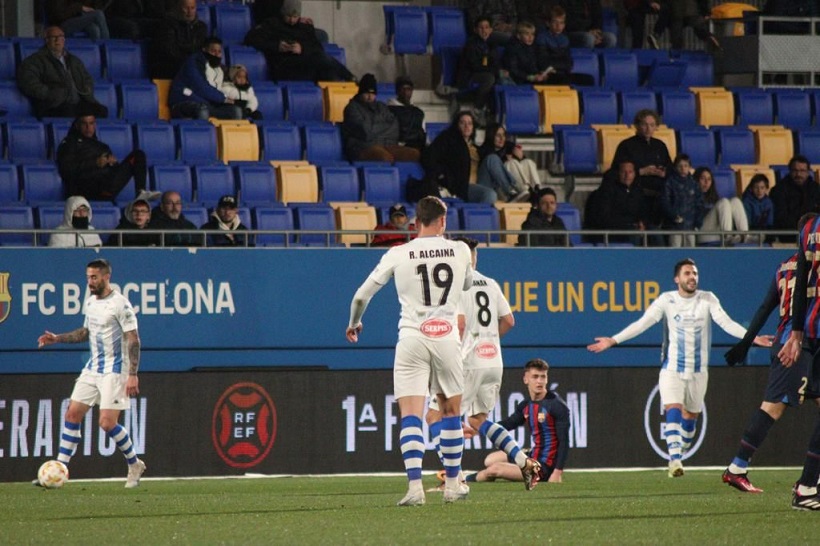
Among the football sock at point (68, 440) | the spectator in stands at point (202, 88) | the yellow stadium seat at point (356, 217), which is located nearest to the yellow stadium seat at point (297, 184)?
the yellow stadium seat at point (356, 217)

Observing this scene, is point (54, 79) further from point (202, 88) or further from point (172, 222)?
point (172, 222)

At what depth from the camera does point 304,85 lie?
19578mm

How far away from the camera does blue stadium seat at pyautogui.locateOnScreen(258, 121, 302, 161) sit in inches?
731

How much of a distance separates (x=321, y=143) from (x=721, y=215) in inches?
191

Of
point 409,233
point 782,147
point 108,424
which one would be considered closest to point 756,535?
point 108,424

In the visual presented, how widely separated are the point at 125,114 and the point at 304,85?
7.91 ft

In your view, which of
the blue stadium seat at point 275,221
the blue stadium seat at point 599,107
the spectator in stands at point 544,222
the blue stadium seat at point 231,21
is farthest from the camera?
the blue stadium seat at point 599,107

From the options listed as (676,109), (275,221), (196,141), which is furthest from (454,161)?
(676,109)

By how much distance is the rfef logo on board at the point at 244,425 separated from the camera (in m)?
16.0

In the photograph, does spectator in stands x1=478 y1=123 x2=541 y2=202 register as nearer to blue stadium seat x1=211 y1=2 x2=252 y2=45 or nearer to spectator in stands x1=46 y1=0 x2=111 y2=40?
blue stadium seat x1=211 y1=2 x2=252 y2=45

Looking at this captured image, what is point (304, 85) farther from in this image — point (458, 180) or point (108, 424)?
point (108, 424)

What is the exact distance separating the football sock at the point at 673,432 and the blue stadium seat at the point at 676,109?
→ 674cm

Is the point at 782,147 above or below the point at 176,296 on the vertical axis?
above

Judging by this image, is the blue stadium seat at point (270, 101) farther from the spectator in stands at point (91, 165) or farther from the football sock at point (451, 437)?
the football sock at point (451, 437)
